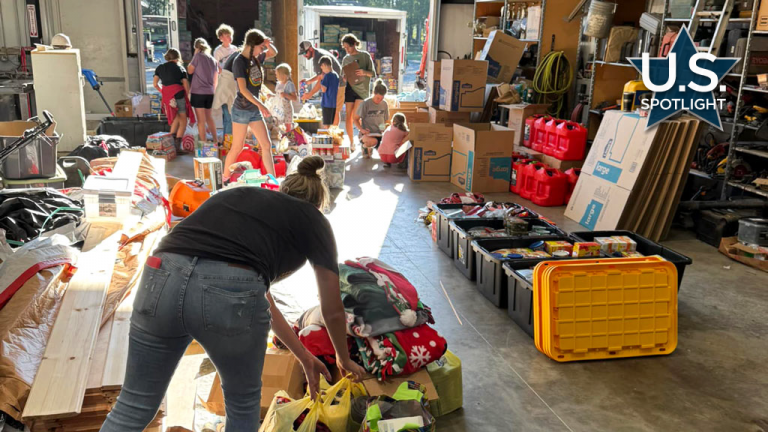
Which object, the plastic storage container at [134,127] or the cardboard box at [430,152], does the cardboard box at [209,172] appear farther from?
the plastic storage container at [134,127]

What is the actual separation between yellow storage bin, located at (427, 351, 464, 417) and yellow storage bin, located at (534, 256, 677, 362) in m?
0.82

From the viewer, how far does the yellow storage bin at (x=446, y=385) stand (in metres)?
3.29

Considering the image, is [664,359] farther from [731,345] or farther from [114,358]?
[114,358]

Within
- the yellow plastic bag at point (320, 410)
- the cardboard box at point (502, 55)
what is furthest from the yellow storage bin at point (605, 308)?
the cardboard box at point (502, 55)

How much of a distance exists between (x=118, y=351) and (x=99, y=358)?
0.09 m

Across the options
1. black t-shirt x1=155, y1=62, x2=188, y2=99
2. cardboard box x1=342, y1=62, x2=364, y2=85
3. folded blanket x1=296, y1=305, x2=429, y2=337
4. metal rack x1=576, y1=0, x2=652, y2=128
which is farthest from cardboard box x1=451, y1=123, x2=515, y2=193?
folded blanket x1=296, y1=305, x2=429, y2=337

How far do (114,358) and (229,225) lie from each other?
116 centimetres

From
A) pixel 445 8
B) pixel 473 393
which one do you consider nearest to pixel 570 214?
pixel 473 393

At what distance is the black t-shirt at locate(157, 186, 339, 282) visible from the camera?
2203 mm

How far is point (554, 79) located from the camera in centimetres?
906

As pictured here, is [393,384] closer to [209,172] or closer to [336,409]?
[336,409]

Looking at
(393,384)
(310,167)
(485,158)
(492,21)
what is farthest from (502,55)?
(310,167)

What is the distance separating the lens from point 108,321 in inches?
129

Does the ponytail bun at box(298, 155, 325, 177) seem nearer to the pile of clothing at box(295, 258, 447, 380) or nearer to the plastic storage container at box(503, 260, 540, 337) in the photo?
the pile of clothing at box(295, 258, 447, 380)
